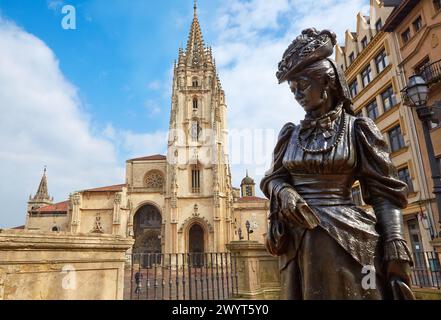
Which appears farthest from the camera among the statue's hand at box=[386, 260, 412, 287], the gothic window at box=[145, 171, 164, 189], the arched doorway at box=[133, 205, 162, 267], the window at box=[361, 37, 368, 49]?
the gothic window at box=[145, 171, 164, 189]

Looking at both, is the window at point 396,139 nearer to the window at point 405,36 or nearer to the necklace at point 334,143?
Result: the window at point 405,36

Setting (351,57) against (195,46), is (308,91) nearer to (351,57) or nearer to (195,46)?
(351,57)

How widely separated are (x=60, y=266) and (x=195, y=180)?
123ft

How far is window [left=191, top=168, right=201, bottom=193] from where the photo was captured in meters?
41.2

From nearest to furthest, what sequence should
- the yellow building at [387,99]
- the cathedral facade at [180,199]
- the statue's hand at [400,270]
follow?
the statue's hand at [400,270], the yellow building at [387,99], the cathedral facade at [180,199]

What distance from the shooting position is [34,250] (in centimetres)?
402

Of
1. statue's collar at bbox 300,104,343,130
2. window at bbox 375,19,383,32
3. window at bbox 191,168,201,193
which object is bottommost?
statue's collar at bbox 300,104,343,130

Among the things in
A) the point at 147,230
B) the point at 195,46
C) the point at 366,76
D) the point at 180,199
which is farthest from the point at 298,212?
the point at 195,46

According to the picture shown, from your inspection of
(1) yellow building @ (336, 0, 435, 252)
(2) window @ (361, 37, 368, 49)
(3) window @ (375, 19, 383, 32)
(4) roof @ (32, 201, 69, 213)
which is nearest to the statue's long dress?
(1) yellow building @ (336, 0, 435, 252)

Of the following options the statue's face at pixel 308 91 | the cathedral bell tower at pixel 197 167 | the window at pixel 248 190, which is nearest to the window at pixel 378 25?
the statue's face at pixel 308 91

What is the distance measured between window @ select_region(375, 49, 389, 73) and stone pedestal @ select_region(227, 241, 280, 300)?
626 inches

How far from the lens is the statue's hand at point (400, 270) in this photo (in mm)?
1759

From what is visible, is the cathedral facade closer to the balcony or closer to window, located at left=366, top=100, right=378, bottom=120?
window, located at left=366, top=100, right=378, bottom=120
